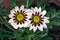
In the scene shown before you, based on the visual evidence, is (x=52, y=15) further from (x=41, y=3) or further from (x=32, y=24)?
(x=32, y=24)

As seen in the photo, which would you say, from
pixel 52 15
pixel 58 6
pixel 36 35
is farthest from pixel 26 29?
pixel 58 6

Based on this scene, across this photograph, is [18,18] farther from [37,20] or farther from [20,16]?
[37,20]

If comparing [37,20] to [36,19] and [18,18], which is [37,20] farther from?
[18,18]

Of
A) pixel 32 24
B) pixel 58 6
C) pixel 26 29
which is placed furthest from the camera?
pixel 58 6

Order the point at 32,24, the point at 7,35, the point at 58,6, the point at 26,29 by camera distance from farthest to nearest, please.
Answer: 1. the point at 58,6
2. the point at 7,35
3. the point at 26,29
4. the point at 32,24

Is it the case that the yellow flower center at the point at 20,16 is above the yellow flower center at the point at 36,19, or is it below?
above

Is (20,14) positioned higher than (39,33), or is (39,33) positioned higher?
(20,14)

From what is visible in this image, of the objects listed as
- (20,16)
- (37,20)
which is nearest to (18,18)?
(20,16)

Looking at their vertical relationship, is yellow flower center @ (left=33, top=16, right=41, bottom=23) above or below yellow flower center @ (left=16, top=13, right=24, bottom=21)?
below
